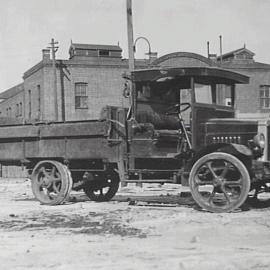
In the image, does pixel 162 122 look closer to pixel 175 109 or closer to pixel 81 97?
pixel 175 109

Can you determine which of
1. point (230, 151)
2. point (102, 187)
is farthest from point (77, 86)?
point (230, 151)

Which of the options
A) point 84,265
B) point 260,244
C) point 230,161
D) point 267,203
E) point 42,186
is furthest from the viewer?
point 42,186

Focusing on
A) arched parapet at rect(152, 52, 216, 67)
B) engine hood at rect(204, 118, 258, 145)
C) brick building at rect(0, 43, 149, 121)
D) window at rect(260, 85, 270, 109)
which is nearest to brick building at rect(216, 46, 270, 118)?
window at rect(260, 85, 270, 109)

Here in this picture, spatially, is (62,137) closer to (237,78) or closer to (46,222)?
(46,222)

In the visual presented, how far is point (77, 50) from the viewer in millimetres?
43562

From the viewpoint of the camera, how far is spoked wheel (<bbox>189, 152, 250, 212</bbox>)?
26.7ft

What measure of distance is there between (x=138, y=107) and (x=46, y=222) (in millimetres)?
2697

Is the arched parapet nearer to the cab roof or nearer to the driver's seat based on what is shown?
the cab roof

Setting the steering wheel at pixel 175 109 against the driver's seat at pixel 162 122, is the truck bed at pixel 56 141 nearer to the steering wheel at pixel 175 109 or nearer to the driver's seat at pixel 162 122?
the driver's seat at pixel 162 122

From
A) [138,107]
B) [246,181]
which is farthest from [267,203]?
[138,107]

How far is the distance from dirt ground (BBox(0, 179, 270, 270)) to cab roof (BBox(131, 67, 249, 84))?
2250 millimetres

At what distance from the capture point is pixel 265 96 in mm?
42156

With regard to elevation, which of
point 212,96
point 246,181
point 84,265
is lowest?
point 84,265

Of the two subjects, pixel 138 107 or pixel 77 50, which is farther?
pixel 77 50
